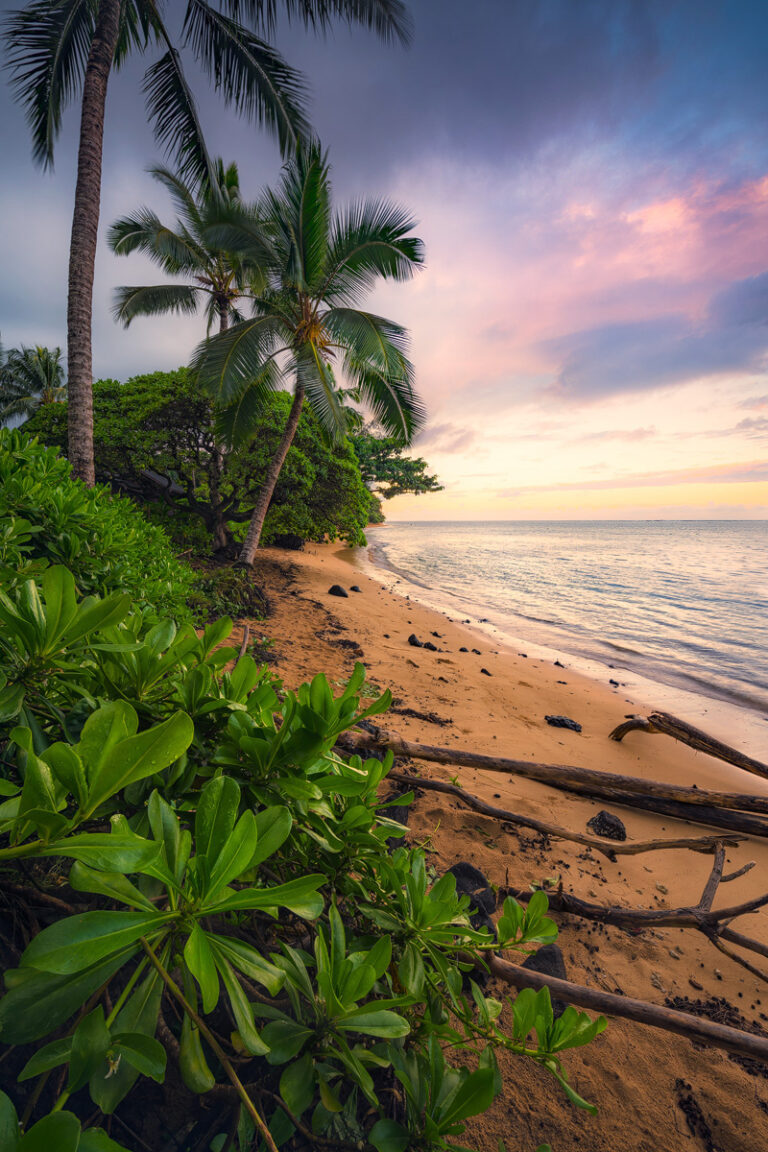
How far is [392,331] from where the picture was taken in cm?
859

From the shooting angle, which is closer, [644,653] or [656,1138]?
[656,1138]

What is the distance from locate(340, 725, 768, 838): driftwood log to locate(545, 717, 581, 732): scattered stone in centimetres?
343

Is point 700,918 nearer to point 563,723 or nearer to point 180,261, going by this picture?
point 563,723

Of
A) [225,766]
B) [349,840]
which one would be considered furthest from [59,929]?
Answer: [349,840]

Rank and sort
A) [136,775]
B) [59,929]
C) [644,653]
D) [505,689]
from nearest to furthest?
1. [59,929]
2. [136,775]
3. [505,689]
4. [644,653]

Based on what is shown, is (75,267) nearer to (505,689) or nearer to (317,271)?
(317,271)

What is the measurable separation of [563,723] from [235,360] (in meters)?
7.50

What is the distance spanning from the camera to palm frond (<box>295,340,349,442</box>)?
26.5ft

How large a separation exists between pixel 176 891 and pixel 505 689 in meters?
6.43

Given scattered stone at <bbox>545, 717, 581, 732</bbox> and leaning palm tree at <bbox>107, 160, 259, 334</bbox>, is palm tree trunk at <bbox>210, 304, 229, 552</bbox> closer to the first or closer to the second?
leaning palm tree at <bbox>107, 160, 259, 334</bbox>

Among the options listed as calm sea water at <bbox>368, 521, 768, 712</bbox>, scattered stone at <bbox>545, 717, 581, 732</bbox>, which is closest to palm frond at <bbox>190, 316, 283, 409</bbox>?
scattered stone at <bbox>545, 717, 581, 732</bbox>

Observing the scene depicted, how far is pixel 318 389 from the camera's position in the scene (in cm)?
808

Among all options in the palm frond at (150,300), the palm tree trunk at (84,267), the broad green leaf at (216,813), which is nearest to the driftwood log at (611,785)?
the broad green leaf at (216,813)

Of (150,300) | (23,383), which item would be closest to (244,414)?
(150,300)
